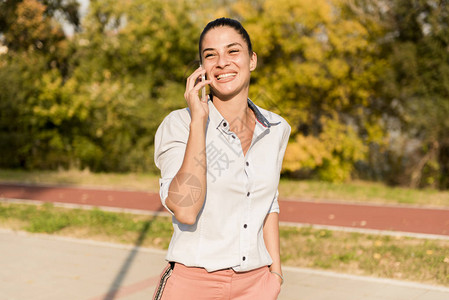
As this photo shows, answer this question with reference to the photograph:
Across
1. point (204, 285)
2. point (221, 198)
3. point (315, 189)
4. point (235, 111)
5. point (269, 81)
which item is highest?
point (235, 111)

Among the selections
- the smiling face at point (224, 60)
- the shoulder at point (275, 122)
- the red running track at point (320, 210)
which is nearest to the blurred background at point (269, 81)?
the red running track at point (320, 210)

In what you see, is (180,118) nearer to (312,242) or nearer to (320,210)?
(312,242)

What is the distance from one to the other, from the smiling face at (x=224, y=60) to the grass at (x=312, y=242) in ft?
15.9

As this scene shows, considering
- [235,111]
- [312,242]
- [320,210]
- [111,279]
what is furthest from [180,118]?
[320,210]

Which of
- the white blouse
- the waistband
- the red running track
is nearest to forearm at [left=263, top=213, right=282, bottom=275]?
the white blouse

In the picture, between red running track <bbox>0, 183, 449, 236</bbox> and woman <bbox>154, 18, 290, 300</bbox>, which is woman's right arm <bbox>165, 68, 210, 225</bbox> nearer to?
woman <bbox>154, 18, 290, 300</bbox>

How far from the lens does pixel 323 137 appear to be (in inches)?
727

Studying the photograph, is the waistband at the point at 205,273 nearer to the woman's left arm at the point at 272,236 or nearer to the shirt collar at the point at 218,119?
the woman's left arm at the point at 272,236

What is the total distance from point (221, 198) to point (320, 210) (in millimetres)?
9925

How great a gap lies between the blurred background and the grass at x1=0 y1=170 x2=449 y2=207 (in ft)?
6.13

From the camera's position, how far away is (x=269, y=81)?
19.2 metres

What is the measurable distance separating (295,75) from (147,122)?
6299mm

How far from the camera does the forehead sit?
2.18 m

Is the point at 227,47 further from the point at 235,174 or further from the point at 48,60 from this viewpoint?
the point at 48,60
